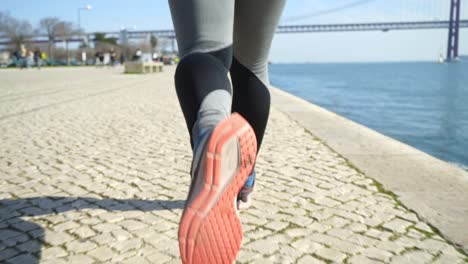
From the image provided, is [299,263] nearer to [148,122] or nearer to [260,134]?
[260,134]

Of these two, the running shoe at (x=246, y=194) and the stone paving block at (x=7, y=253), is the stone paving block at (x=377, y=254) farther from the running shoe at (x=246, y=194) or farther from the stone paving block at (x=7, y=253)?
the stone paving block at (x=7, y=253)

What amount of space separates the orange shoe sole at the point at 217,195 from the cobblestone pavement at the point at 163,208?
17.3 inches

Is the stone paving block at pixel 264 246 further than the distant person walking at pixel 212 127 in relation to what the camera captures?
Yes

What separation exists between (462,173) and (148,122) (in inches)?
134

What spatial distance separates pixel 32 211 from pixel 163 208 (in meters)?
0.58

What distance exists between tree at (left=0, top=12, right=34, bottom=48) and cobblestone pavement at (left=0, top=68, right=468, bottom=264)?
4484 cm

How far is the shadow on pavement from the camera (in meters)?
1.32

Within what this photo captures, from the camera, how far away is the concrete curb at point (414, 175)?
1563 mm

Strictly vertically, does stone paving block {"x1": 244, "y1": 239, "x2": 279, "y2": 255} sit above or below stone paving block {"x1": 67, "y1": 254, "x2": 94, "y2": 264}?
above

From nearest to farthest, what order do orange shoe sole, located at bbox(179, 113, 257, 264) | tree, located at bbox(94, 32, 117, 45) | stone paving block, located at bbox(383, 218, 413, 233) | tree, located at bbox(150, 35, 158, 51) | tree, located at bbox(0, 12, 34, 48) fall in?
orange shoe sole, located at bbox(179, 113, 257, 264) < stone paving block, located at bbox(383, 218, 413, 233) < tree, located at bbox(0, 12, 34, 48) < tree, located at bbox(150, 35, 158, 51) < tree, located at bbox(94, 32, 117, 45)

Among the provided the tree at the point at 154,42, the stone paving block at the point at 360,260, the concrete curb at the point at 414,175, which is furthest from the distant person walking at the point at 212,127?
the tree at the point at 154,42

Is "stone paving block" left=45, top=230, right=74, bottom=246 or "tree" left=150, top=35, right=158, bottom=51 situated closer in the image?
"stone paving block" left=45, top=230, right=74, bottom=246

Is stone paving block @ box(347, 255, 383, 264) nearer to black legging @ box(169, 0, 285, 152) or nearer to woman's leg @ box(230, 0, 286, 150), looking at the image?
woman's leg @ box(230, 0, 286, 150)

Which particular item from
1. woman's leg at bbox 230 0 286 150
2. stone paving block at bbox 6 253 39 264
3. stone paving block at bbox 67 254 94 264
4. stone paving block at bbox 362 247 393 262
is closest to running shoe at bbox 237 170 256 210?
woman's leg at bbox 230 0 286 150
